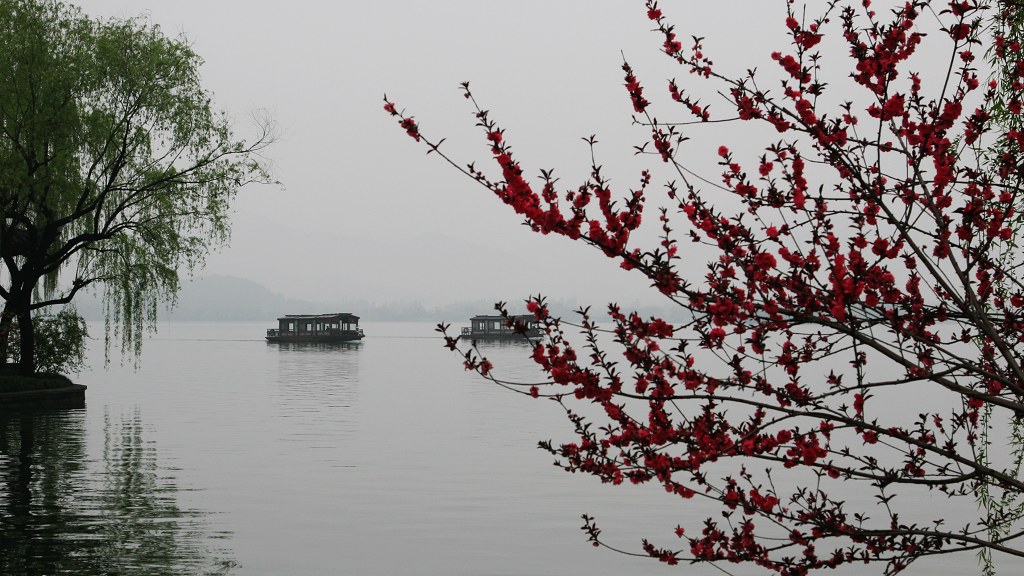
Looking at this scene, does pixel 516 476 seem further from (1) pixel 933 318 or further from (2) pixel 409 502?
(1) pixel 933 318

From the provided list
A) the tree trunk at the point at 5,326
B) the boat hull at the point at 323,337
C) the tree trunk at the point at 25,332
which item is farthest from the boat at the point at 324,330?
the tree trunk at the point at 5,326

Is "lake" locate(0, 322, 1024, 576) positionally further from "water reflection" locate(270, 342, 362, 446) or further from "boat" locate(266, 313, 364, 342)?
"boat" locate(266, 313, 364, 342)

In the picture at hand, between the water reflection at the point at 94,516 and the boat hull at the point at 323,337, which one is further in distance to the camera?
the boat hull at the point at 323,337

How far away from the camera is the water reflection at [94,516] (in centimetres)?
1084

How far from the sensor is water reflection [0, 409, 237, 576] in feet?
35.6

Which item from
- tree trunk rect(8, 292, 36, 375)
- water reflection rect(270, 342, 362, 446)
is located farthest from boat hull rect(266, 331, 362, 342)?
tree trunk rect(8, 292, 36, 375)

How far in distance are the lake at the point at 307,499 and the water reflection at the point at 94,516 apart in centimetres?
4

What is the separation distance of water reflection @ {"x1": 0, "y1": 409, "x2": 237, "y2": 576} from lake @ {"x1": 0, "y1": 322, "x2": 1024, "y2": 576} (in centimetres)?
4

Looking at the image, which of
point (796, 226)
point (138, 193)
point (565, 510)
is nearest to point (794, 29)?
point (796, 226)

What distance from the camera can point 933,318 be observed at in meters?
5.69

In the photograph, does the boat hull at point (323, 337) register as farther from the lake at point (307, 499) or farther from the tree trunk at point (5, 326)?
the tree trunk at point (5, 326)

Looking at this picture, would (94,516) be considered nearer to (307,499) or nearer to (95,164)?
(307,499)

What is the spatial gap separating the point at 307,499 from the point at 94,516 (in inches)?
138

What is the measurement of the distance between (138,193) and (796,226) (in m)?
25.8
